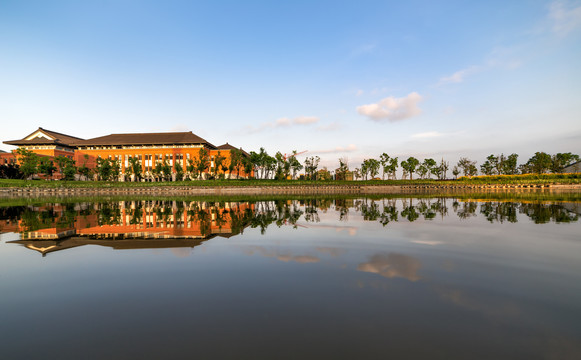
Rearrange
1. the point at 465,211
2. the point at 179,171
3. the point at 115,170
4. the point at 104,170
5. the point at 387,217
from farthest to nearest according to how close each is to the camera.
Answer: the point at 115,170 < the point at 179,171 < the point at 104,170 < the point at 465,211 < the point at 387,217

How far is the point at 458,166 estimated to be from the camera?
92562mm

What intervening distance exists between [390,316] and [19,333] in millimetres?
5180

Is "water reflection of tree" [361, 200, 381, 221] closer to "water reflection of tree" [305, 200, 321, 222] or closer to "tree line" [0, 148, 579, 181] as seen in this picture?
"water reflection of tree" [305, 200, 321, 222]

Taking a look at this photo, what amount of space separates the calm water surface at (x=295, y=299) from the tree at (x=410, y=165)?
8273cm

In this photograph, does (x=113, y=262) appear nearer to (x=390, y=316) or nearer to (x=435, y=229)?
(x=390, y=316)

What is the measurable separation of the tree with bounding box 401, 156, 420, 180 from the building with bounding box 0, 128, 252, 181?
174 feet

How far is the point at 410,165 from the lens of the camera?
87562mm

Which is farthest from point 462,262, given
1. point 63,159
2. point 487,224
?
point 63,159

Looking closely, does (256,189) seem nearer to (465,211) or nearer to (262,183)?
(262,183)

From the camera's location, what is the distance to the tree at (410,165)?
87.6m

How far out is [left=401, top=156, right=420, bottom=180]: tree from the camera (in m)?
87.6

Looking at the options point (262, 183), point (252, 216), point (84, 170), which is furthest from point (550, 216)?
point (84, 170)

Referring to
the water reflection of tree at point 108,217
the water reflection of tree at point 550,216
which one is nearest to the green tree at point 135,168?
the water reflection of tree at point 108,217

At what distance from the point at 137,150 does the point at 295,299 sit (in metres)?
93.3
